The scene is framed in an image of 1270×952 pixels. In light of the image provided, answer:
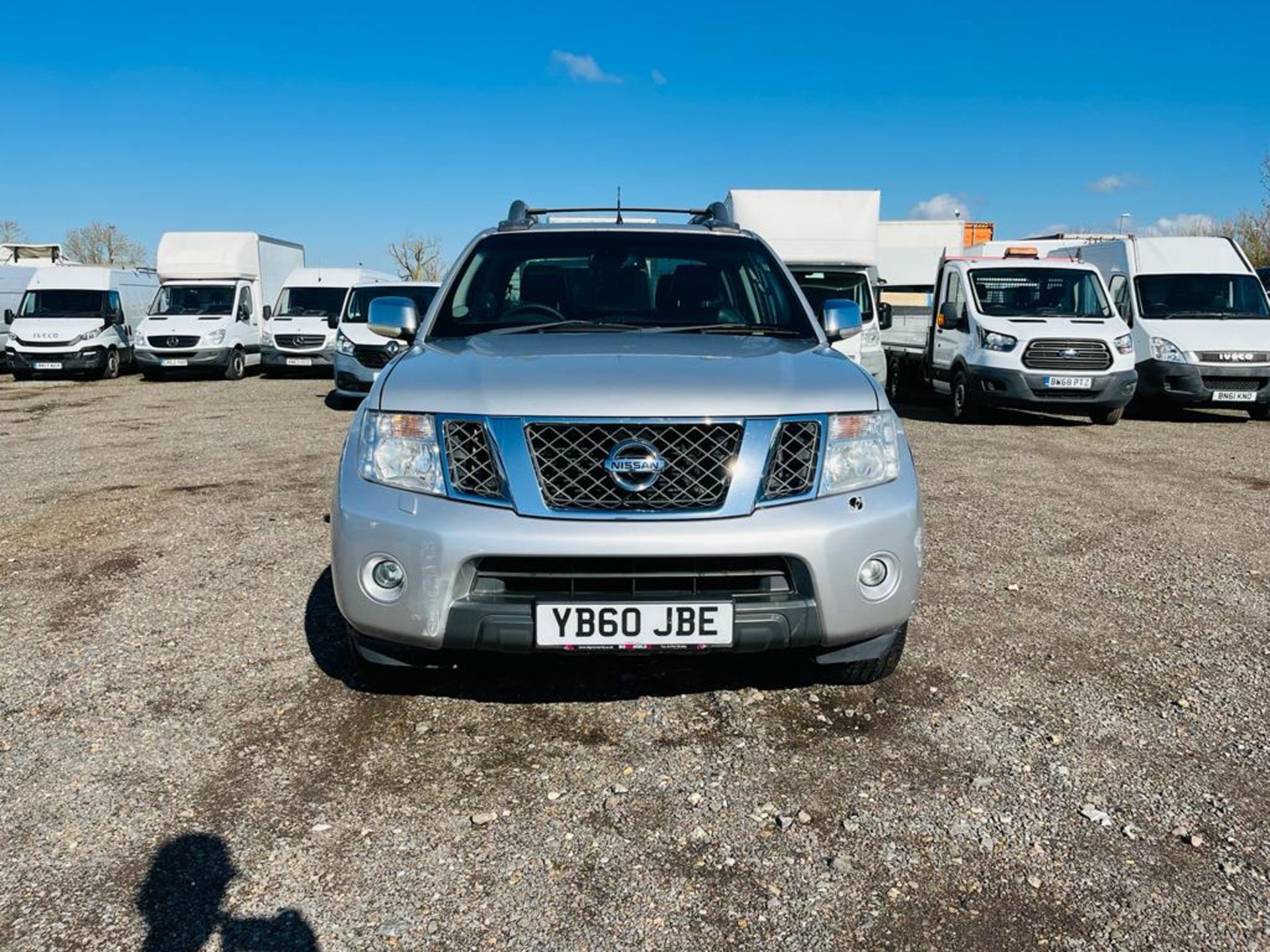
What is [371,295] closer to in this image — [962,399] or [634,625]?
[962,399]

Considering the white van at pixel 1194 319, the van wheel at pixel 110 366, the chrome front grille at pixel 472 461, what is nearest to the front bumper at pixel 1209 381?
the white van at pixel 1194 319

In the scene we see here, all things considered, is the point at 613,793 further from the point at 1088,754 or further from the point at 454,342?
the point at 454,342

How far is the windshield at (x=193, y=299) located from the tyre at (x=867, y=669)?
18.7m

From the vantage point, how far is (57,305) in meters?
19.9

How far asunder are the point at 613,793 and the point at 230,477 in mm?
6195

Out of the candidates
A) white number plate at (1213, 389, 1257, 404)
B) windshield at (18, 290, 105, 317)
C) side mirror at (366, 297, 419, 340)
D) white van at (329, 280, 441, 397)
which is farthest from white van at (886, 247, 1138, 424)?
windshield at (18, 290, 105, 317)

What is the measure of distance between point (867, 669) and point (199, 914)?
2235 millimetres

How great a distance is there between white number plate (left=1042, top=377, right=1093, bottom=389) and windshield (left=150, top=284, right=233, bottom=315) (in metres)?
15.2

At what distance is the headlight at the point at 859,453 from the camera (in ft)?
10.5

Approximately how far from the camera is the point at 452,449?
3.14 metres

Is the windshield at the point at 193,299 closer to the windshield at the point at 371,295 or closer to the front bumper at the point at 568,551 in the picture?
the windshield at the point at 371,295

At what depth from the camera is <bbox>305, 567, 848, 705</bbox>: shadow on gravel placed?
3.68 metres

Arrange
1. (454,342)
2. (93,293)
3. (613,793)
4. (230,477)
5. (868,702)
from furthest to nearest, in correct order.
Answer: (93,293) < (230,477) < (454,342) < (868,702) < (613,793)

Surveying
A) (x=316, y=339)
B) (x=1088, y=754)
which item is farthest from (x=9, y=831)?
(x=316, y=339)
